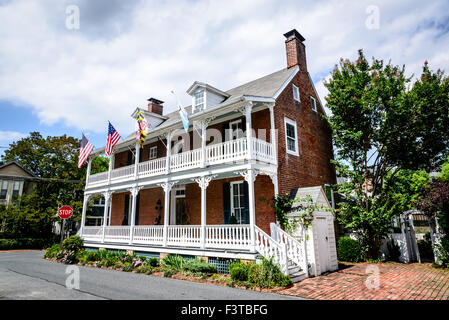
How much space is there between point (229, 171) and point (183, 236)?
379 centimetres

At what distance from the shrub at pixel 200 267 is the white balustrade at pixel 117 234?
19.2ft

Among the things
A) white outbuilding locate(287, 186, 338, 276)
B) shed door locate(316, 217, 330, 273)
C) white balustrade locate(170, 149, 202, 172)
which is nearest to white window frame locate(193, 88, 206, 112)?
white balustrade locate(170, 149, 202, 172)

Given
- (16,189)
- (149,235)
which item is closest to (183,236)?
(149,235)

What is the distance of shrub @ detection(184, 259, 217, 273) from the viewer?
10102 mm

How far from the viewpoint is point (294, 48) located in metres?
15.8

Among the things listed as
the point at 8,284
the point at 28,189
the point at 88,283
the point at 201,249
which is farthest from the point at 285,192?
the point at 28,189

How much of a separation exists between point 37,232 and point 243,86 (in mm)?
26287

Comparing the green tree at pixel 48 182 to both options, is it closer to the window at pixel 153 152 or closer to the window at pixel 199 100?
the window at pixel 153 152

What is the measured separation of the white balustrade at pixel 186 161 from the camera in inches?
495

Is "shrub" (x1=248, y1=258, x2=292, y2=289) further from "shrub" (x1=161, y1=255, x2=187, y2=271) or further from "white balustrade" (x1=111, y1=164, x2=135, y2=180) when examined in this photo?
"white balustrade" (x1=111, y1=164, x2=135, y2=180)

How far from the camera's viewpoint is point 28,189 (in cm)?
3253

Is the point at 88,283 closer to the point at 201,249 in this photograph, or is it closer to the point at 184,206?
the point at 201,249

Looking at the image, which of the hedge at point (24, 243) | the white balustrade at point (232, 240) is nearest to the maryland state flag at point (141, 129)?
the white balustrade at point (232, 240)

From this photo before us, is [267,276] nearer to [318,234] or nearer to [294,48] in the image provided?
[318,234]
